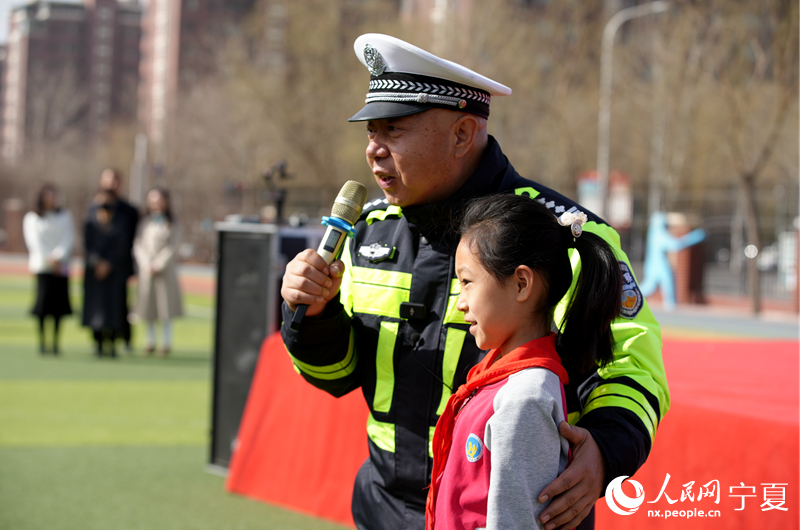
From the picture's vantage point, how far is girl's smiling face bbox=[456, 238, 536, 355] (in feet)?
A: 5.43

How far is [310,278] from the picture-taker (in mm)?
1863

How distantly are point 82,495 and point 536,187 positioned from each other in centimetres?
368

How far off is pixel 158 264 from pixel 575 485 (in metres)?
8.53

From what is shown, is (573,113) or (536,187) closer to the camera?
(536,187)

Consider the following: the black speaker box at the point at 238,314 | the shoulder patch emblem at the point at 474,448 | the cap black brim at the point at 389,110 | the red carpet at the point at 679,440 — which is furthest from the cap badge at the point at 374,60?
the black speaker box at the point at 238,314

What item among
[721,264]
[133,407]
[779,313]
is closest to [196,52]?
[721,264]

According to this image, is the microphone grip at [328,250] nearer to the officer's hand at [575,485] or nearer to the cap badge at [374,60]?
the cap badge at [374,60]

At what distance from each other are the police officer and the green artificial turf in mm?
2283

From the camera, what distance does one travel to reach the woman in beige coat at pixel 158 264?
31.0 ft

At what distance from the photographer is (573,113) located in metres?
27.6

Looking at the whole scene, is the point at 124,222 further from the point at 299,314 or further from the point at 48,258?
the point at 299,314

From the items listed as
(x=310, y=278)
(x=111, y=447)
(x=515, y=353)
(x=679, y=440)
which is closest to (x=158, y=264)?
(x=111, y=447)

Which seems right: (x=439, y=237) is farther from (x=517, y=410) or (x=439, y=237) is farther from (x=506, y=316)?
(x=517, y=410)

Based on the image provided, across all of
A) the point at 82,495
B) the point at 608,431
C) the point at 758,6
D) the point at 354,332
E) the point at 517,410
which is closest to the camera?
the point at 517,410
